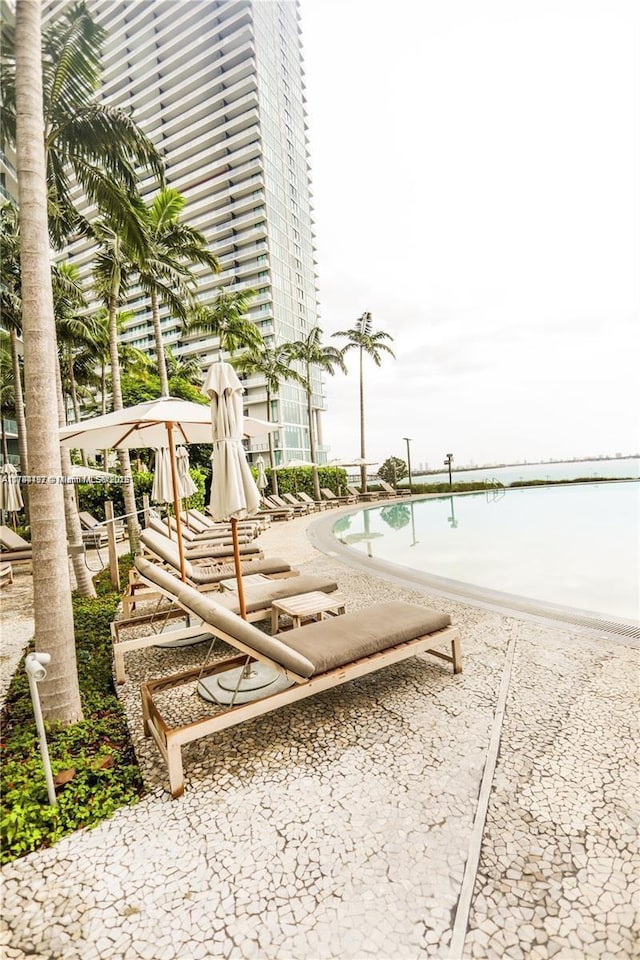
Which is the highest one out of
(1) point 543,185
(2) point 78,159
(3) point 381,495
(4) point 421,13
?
(4) point 421,13

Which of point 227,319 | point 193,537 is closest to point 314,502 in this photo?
point 227,319

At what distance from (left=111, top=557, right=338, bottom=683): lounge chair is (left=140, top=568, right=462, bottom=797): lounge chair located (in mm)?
167

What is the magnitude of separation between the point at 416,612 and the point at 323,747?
1.34 meters

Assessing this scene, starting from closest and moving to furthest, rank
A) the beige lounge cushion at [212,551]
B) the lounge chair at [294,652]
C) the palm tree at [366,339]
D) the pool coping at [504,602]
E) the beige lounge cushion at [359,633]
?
the lounge chair at [294,652]
the beige lounge cushion at [359,633]
the pool coping at [504,602]
the beige lounge cushion at [212,551]
the palm tree at [366,339]

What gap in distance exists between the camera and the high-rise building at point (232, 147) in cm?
4538

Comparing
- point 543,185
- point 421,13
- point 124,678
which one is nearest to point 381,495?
point 543,185

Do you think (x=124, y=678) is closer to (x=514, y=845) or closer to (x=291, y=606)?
(x=291, y=606)

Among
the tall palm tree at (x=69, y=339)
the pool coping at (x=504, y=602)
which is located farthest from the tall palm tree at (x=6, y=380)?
the pool coping at (x=504, y=602)

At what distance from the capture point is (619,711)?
2.87 meters

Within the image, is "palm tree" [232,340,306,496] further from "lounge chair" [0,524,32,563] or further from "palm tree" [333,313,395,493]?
"lounge chair" [0,524,32,563]

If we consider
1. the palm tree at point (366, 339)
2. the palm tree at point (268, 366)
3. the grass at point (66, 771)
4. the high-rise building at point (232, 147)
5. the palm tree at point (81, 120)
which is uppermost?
the high-rise building at point (232, 147)

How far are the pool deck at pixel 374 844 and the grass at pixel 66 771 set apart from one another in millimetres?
84

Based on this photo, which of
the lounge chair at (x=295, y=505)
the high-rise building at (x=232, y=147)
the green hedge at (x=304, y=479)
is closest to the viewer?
the lounge chair at (x=295, y=505)

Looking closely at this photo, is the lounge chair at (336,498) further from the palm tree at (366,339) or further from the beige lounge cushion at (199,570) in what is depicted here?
the beige lounge cushion at (199,570)
